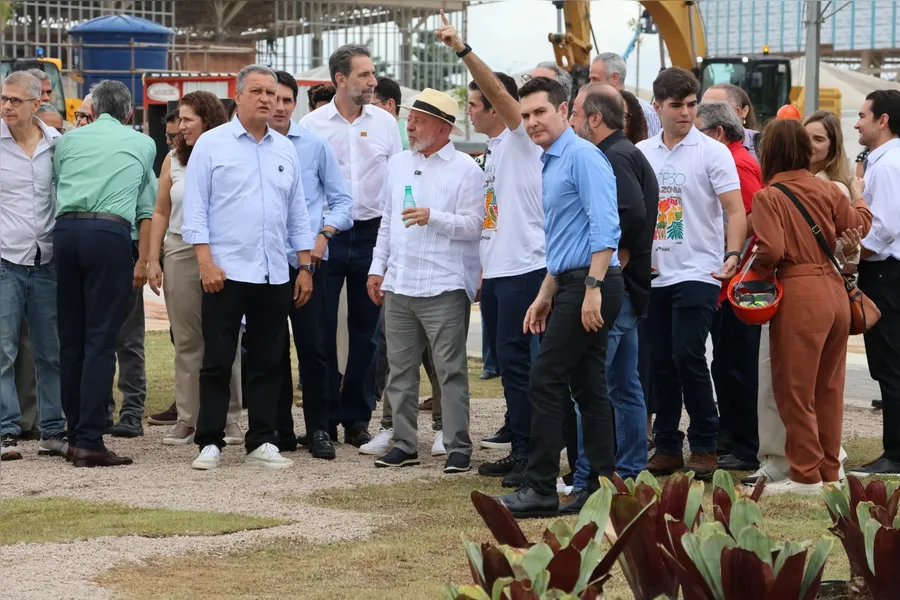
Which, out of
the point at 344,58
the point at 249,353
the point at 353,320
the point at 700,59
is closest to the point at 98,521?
the point at 249,353

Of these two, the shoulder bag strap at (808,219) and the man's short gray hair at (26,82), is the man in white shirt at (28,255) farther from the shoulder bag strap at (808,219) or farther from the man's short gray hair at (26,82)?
the shoulder bag strap at (808,219)

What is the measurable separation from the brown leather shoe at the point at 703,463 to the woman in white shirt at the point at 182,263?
292cm

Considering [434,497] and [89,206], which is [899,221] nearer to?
[434,497]

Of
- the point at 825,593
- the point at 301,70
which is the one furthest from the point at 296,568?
the point at 301,70

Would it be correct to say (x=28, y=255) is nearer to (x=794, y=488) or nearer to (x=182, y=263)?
(x=182, y=263)

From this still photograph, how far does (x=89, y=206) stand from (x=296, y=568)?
3346mm

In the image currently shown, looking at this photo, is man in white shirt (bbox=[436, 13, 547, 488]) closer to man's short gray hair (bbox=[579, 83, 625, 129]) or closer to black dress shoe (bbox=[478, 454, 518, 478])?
black dress shoe (bbox=[478, 454, 518, 478])

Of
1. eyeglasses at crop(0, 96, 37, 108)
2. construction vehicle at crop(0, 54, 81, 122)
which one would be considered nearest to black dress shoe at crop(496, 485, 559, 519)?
eyeglasses at crop(0, 96, 37, 108)

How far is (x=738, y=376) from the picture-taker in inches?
326

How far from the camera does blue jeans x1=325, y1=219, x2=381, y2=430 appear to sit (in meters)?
8.86

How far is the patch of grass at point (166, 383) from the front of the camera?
36.0 ft

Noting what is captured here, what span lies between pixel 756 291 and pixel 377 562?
2.46m

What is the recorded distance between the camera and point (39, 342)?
882cm

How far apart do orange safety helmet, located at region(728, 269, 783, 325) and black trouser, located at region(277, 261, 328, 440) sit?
9.02 ft
